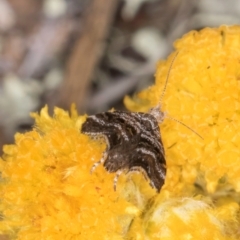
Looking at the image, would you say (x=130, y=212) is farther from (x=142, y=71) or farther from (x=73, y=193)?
(x=142, y=71)

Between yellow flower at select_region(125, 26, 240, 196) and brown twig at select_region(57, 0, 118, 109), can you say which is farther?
brown twig at select_region(57, 0, 118, 109)

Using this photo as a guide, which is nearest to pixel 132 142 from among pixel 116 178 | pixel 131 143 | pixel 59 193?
pixel 131 143

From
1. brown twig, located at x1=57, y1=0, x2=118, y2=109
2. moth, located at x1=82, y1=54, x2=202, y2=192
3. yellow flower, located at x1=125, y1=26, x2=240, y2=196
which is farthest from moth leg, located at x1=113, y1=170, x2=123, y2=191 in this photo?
brown twig, located at x1=57, y1=0, x2=118, y2=109

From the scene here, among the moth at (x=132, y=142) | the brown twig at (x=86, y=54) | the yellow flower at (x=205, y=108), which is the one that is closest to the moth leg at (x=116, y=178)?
the moth at (x=132, y=142)

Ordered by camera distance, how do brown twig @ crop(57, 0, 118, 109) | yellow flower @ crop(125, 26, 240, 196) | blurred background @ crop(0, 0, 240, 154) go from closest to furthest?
yellow flower @ crop(125, 26, 240, 196) → brown twig @ crop(57, 0, 118, 109) → blurred background @ crop(0, 0, 240, 154)

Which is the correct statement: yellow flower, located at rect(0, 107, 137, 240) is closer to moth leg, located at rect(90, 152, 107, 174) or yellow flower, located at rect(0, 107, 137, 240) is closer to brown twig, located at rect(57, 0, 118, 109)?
moth leg, located at rect(90, 152, 107, 174)

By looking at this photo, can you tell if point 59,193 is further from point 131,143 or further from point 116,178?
point 131,143

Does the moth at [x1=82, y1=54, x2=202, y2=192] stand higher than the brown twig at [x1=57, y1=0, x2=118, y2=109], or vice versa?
the brown twig at [x1=57, y1=0, x2=118, y2=109]
